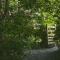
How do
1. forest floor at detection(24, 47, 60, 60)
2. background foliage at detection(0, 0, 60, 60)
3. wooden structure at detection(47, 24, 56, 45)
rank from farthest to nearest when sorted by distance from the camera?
wooden structure at detection(47, 24, 56, 45), forest floor at detection(24, 47, 60, 60), background foliage at detection(0, 0, 60, 60)

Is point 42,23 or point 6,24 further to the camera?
point 42,23

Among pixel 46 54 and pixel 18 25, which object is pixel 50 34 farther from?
pixel 18 25

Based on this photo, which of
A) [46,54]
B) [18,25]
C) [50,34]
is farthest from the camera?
[50,34]

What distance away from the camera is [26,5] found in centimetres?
830

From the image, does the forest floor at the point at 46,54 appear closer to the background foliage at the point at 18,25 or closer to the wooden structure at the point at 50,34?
the background foliage at the point at 18,25

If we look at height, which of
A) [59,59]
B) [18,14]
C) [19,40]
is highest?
[18,14]

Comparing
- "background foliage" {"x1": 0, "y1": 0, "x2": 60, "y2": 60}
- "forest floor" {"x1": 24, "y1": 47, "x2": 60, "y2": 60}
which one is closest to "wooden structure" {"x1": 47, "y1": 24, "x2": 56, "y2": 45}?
"forest floor" {"x1": 24, "y1": 47, "x2": 60, "y2": 60}

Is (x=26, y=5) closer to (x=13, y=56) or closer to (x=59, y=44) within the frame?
(x=13, y=56)

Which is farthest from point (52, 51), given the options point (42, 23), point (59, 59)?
point (42, 23)

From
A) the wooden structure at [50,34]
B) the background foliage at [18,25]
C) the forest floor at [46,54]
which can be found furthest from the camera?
the wooden structure at [50,34]

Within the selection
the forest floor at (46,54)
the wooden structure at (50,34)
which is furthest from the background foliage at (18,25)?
the wooden structure at (50,34)

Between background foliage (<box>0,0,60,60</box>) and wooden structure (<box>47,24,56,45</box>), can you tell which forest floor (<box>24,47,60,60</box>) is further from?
wooden structure (<box>47,24,56,45</box>)

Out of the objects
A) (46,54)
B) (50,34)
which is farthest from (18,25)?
(50,34)

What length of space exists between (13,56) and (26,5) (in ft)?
4.72
